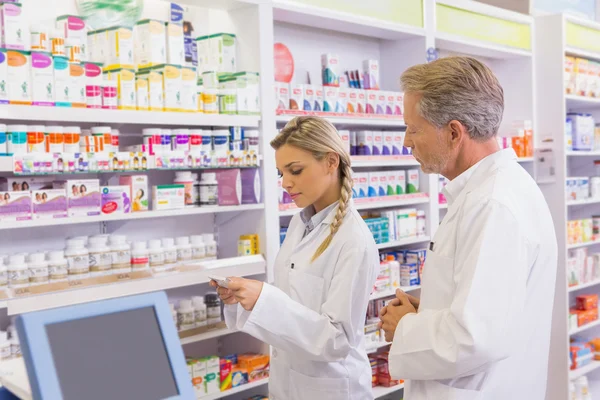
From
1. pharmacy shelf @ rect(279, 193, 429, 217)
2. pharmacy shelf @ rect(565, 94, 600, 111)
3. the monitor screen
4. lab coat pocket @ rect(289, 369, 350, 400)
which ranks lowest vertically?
lab coat pocket @ rect(289, 369, 350, 400)

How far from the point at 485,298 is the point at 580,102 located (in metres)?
5.44

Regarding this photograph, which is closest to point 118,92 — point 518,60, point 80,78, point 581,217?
point 80,78

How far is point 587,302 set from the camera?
21.1 feet

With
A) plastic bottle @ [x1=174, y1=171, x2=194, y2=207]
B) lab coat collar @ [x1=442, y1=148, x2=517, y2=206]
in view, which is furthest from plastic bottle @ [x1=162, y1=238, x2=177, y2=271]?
lab coat collar @ [x1=442, y1=148, x2=517, y2=206]

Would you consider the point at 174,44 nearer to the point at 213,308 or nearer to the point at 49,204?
the point at 49,204

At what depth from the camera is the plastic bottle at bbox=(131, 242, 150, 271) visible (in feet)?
10.7

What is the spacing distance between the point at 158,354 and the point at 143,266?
2021 mm

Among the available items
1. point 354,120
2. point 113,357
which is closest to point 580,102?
point 354,120

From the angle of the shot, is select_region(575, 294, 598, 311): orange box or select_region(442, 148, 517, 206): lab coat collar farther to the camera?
select_region(575, 294, 598, 311): orange box

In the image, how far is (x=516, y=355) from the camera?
1.93 m

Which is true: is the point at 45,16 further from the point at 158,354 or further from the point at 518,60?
the point at 518,60

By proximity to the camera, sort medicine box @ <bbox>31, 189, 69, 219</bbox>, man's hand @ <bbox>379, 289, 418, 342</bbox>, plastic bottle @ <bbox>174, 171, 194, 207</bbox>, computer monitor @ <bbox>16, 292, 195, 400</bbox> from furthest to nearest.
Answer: plastic bottle @ <bbox>174, 171, 194, 207</bbox> < medicine box @ <bbox>31, 189, 69, 219</bbox> < man's hand @ <bbox>379, 289, 418, 342</bbox> < computer monitor @ <bbox>16, 292, 195, 400</bbox>

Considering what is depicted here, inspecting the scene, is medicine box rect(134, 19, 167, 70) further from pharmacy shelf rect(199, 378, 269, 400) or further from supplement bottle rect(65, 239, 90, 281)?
pharmacy shelf rect(199, 378, 269, 400)

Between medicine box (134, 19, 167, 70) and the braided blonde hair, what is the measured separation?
3.49ft
